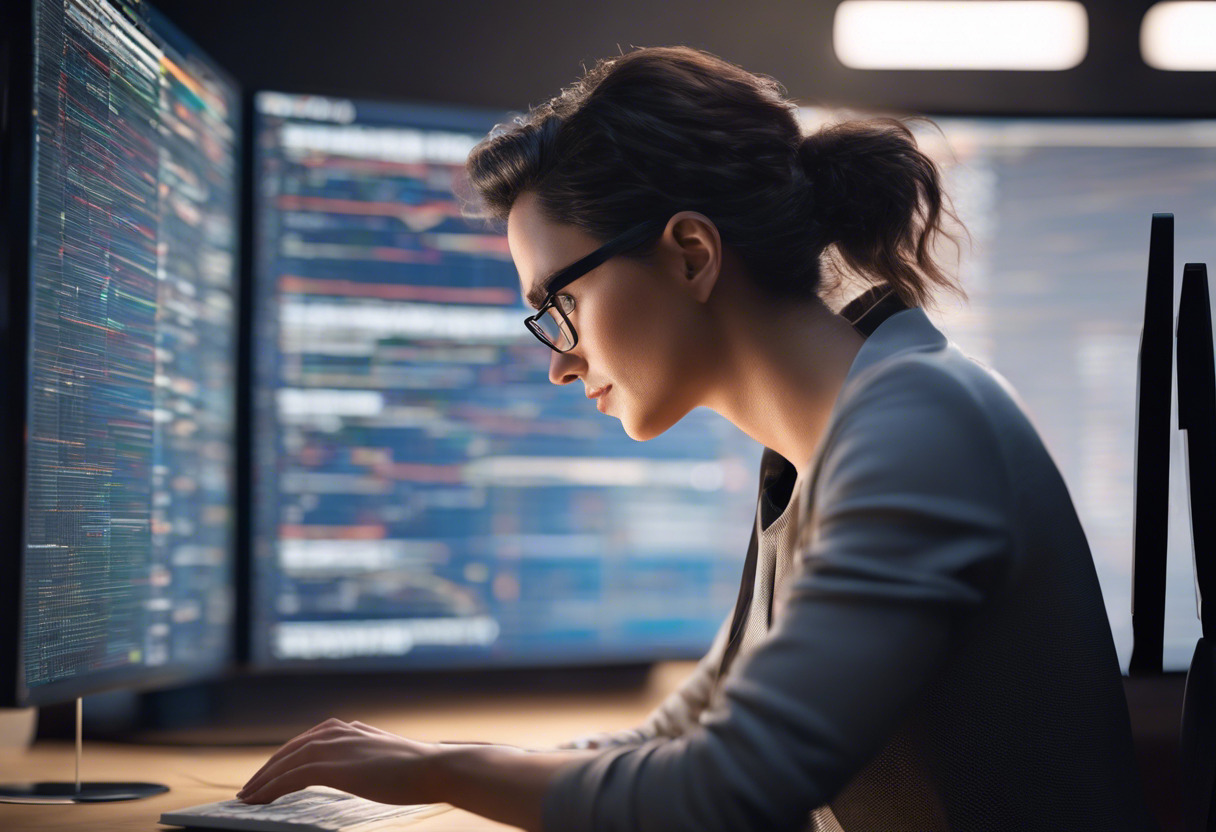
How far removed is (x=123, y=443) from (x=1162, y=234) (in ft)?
3.59

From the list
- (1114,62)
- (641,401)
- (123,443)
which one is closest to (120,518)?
(123,443)

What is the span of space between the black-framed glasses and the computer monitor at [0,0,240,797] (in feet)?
1.57

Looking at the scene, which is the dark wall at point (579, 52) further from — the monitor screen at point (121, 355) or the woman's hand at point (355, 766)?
the woman's hand at point (355, 766)

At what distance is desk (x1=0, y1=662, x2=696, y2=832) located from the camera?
92 cm

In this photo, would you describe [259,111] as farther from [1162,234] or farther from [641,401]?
[1162,234]

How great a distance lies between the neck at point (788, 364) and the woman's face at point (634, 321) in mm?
33

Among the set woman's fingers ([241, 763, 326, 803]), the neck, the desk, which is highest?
the neck

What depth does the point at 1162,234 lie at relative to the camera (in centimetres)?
77

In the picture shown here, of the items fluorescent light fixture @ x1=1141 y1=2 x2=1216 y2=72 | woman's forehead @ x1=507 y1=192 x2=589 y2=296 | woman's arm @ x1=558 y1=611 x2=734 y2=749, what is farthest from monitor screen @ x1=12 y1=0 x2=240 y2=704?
fluorescent light fixture @ x1=1141 y1=2 x2=1216 y2=72

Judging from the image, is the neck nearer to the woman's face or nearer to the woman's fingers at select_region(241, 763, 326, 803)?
the woman's face

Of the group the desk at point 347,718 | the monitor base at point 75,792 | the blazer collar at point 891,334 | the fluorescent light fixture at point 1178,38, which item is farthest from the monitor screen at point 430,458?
the fluorescent light fixture at point 1178,38

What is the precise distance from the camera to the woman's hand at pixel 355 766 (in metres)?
0.68

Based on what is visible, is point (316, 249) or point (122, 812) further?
point (316, 249)

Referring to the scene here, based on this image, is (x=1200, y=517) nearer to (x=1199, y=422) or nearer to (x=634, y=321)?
(x=1199, y=422)
